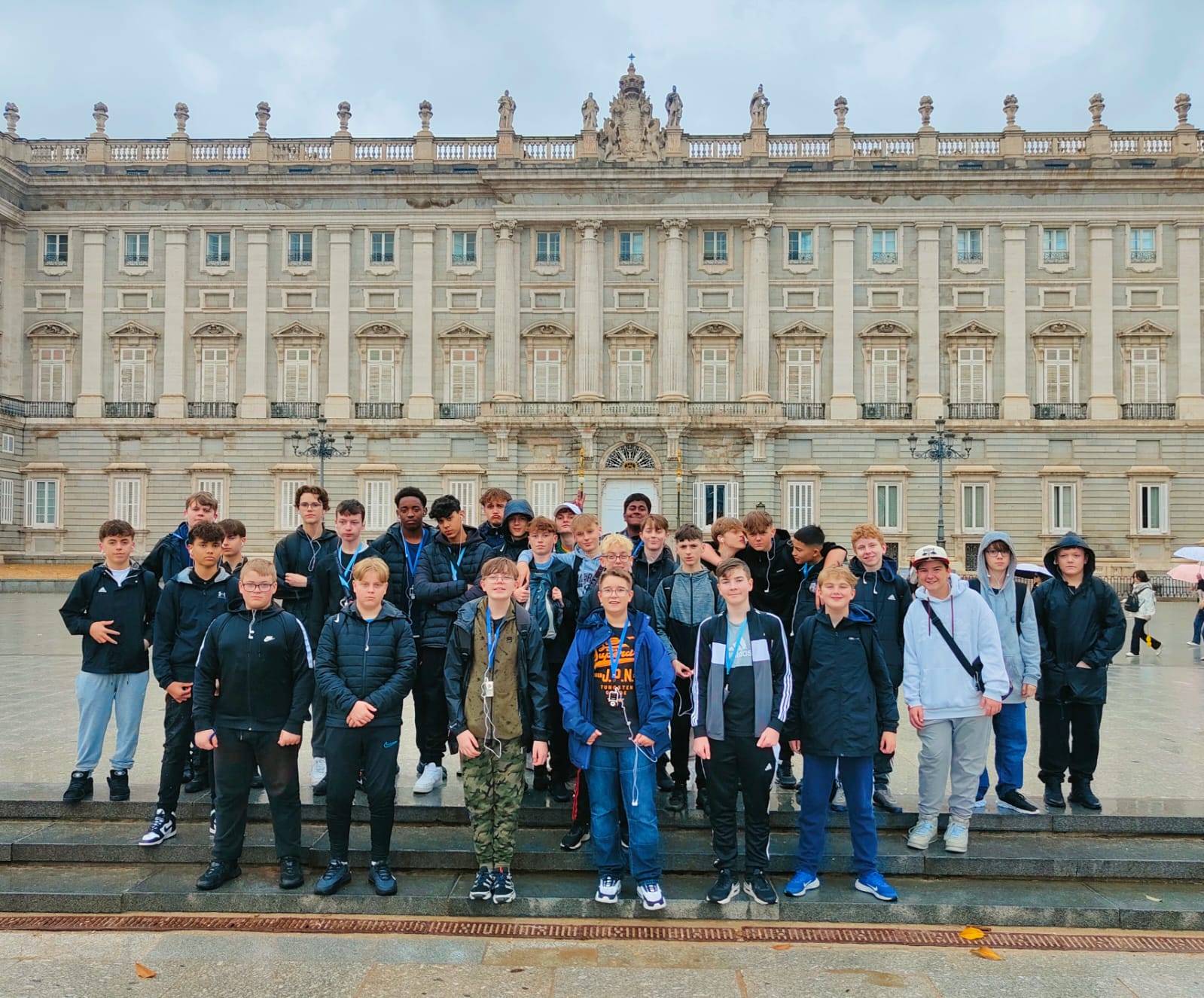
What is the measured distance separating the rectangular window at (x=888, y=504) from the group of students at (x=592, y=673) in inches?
1153

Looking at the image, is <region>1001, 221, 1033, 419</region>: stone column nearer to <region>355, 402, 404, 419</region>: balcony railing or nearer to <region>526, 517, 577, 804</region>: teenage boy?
<region>355, 402, 404, 419</region>: balcony railing

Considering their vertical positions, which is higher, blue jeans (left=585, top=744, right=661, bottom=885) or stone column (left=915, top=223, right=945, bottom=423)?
stone column (left=915, top=223, right=945, bottom=423)

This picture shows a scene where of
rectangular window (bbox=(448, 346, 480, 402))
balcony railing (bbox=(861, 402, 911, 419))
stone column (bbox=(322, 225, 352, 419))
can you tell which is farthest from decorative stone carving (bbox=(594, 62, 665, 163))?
balcony railing (bbox=(861, 402, 911, 419))

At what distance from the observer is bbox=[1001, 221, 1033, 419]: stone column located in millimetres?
35656

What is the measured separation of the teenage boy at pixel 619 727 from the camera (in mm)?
5273

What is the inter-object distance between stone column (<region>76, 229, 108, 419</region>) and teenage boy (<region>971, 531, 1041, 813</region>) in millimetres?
38074

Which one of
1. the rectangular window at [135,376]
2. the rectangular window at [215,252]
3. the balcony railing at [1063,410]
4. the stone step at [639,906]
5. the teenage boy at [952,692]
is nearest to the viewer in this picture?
the stone step at [639,906]

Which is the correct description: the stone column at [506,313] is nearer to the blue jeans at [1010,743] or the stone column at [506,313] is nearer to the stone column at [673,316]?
the stone column at [673,316]

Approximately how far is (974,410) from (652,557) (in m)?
32.5

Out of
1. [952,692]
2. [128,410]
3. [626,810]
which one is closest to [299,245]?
[128,410]

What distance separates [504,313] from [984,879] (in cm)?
3268

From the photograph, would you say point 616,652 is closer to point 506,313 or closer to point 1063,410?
point 506,313

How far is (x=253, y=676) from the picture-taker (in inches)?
216

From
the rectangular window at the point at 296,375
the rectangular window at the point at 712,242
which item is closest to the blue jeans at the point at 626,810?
the rectangular window at the point at 712,242
